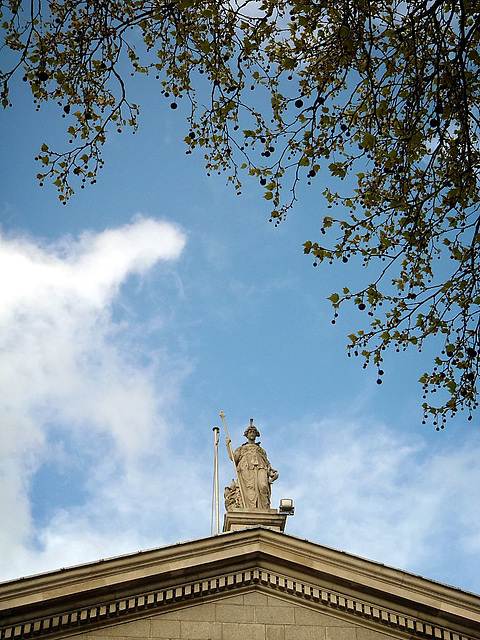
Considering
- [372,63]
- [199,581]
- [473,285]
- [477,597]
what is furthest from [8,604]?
[372,63]

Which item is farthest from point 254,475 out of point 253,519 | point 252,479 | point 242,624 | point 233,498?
point 242,624

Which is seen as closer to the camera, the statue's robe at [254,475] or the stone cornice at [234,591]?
the stone cornice at [234,591]

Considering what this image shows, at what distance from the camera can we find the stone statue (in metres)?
20.5

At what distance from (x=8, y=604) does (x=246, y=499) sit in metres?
6.68

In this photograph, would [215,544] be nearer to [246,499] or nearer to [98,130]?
[246,499]

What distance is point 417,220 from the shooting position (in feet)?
35.1

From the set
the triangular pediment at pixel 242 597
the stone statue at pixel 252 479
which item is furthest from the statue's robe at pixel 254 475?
the triangular pediment at pixel 242 597

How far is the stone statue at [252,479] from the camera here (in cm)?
2050

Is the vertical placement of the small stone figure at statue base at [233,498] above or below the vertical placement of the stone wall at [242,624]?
above

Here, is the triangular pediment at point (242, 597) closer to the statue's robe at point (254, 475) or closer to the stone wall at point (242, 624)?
the stone wall at point (242, 624)

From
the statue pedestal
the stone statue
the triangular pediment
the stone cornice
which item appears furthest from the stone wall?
the stone statue

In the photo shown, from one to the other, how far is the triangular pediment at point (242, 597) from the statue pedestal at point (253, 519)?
2603 millimetres

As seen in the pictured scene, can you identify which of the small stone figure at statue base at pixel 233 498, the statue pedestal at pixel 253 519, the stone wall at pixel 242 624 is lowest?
the stone wall at pixel 242 624

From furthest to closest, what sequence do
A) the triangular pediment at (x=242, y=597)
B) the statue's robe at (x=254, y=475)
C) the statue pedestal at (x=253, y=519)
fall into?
the statue's robe at (x=254, y=475), the statue pedestal at (x=253, y=519), the triangular pediment at (x=242, y=597)
